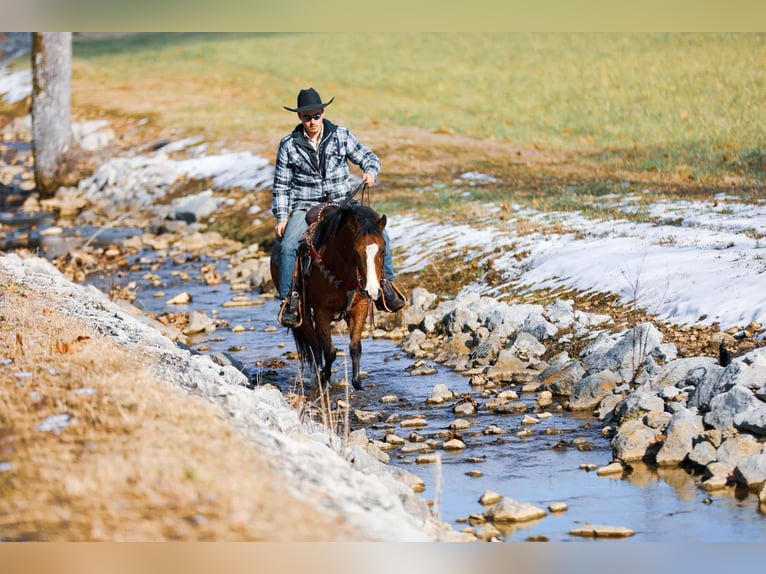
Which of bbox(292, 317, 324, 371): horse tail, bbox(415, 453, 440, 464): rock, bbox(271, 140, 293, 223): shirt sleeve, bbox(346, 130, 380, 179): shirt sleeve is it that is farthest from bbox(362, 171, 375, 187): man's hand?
bbox(415, 453, 440, 464): rock

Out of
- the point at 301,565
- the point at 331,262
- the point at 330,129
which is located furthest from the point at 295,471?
the point at 330,129

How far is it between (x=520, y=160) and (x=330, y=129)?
50.4ft

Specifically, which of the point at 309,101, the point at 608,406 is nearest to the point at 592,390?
the point at 608,406

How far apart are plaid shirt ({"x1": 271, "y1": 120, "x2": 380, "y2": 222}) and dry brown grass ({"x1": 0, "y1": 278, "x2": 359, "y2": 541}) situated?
344 centimetres

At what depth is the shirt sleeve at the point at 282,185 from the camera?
39.9 feet

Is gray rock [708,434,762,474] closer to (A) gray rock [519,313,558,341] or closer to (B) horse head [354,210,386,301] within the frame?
(B) horse head [354,210,386,301]

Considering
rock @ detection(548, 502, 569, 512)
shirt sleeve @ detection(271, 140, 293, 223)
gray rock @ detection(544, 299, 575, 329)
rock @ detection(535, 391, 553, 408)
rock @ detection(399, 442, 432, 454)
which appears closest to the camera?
rock @ detection(548, 502, 569, 512)

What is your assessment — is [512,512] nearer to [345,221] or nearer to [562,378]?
[562,378]

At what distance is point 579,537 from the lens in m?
7.90

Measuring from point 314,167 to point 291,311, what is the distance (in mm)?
1505

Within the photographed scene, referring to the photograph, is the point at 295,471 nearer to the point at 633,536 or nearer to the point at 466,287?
the point at 633,536

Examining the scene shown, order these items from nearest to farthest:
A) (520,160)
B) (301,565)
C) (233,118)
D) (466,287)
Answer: (301,565) → (466,287) → (520,160) → (233,118)

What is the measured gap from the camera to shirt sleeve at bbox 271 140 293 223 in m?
12.2

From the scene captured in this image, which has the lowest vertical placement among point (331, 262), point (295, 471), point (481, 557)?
point (481, 557)
